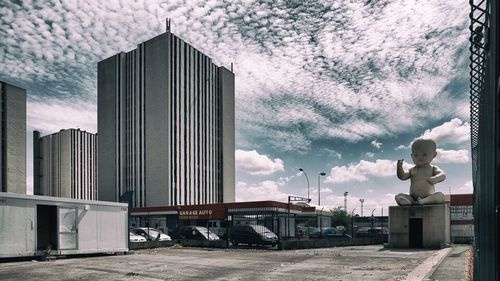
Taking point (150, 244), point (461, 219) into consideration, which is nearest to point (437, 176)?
point (461, 219)

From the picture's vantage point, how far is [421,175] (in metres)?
27.1

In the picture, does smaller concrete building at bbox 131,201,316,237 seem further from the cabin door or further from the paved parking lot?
the paved parking lot

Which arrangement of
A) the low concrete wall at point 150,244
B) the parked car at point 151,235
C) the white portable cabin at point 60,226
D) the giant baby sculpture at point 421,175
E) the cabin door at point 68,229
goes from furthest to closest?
the parked car at point 151,235 < the giant baby sculpture at point 421,175 < the low concrete wall at point 150,244 < the cabin door at point 68,229 < the white portable cabin at point 60,226

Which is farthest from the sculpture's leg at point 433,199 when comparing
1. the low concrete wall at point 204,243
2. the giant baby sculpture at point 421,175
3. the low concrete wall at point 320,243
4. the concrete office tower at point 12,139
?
the concrete office tower at point 12,139

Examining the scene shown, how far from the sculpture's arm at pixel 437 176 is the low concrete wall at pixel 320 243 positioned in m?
7.17

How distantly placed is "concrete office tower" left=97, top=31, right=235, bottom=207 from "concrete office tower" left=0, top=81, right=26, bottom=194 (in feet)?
73.6

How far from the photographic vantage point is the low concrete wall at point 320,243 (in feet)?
82.1

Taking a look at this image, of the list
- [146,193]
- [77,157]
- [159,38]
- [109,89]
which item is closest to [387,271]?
[146,193]

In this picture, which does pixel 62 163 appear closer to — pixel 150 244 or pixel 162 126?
pixel 162 126

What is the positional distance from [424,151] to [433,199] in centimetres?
324

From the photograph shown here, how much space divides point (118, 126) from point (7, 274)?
235ft

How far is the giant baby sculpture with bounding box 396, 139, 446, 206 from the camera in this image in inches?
1041

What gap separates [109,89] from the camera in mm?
84062

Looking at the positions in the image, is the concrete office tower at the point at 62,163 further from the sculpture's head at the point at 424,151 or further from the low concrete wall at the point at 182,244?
the sculpture's head at the point at 424,151
